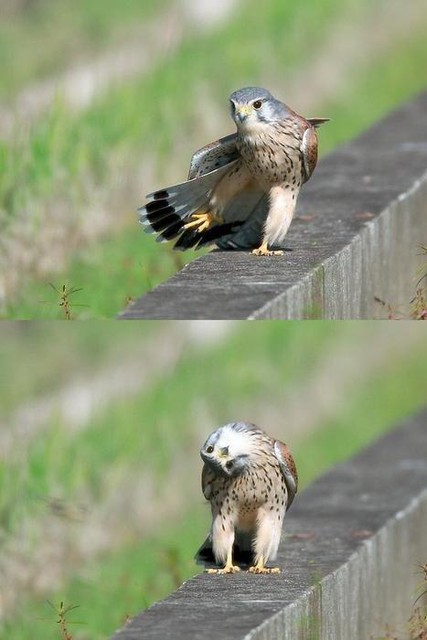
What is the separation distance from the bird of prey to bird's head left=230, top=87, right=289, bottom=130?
119 centimetres

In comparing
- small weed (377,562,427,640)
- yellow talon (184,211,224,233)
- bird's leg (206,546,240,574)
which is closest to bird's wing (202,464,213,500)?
bird's leg (206,546,240,574)

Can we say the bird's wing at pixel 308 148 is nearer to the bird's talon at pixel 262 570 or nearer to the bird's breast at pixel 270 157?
the bird's breast at pixel 270 157

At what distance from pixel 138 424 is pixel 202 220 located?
2.66m

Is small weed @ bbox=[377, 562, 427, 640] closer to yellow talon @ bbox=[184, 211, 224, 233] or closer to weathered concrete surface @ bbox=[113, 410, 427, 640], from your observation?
weathered concrete surface @ bbox=[113, 410, 427, 640]

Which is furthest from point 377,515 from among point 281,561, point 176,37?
point 176,37

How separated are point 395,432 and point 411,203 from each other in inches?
83.8

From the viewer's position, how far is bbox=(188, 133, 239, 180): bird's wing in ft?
27.6

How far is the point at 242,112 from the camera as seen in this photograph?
8188 mm

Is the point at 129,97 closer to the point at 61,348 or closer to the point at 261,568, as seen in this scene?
the point at 61,348

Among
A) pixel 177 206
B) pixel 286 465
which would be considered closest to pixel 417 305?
pixel 177 206

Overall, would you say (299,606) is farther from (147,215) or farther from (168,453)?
(168,453)

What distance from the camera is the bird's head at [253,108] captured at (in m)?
8.18

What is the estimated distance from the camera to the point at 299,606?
7082 millimetres

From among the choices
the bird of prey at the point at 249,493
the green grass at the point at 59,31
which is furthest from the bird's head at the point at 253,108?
the green grass at the point at 59,31
